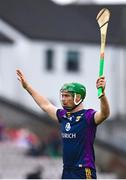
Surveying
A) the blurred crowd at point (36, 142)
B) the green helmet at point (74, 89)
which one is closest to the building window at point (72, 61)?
the blurred crowd at point (36, 142)

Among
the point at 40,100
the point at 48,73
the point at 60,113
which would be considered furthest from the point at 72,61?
the point at 60,113

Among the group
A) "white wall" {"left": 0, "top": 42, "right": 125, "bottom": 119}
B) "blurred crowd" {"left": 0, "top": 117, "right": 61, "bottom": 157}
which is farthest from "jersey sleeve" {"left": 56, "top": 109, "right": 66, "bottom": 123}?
"white wall" {"left": 0, "top": 42, "right": 125, "bottom": 119}

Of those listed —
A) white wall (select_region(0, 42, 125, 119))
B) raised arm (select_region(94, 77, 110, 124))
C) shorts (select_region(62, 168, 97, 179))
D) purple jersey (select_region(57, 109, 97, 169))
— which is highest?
white wall (select_region(0, 42, 125, 119))

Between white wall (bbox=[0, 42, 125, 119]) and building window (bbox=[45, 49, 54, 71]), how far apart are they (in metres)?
0.19

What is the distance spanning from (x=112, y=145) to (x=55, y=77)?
22.0m

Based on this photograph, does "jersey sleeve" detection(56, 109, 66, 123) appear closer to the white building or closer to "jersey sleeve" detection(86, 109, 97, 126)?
"jersey sleeve" detection(86, 109, 97, 126)

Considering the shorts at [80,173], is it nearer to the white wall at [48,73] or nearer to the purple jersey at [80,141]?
the purple jersey at [80,141]

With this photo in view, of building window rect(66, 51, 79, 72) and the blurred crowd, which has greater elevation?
building window rect(66, 51, 79, 72)

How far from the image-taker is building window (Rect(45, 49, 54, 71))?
128 ft

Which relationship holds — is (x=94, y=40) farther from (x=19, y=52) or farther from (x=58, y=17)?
(x=19, y=52)

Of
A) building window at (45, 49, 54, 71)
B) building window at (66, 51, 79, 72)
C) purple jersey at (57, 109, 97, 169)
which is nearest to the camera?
purple jersey at (57, 109, 97, 169)

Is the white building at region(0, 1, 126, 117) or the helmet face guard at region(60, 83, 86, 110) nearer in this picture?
the helmet face guard at region(60, 83, 86, 110)

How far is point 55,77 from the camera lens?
3894 cm

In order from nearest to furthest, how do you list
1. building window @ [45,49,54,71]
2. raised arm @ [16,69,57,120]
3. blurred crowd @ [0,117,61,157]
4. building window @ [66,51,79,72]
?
raised arm @ [16,69,57,120] < blurred crowd @ [0,117,61,157] < building window @ [66,51,79,72] < building window @ [45,49,54,71]
